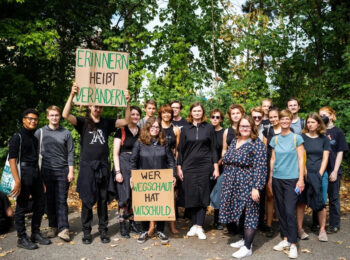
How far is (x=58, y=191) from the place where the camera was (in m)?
5.95

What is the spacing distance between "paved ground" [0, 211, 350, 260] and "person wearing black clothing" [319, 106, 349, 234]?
1.08 ft

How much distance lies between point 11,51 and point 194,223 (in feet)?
39.4

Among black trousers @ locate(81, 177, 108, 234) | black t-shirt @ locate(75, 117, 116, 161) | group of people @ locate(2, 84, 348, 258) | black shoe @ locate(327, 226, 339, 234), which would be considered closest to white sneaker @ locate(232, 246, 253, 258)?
group of people @ locate(2, 84, 348, 258)

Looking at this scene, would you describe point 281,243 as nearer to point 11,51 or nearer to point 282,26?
point 282,26

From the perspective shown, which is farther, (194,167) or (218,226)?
(218,226)

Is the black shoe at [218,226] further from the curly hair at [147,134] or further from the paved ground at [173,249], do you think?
the curly hair at [147,134]

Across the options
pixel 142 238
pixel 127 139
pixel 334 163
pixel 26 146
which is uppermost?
pixel 127 139

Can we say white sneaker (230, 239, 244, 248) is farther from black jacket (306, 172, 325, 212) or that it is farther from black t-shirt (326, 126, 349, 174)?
black t-shirt (326, 126, 349, 174)

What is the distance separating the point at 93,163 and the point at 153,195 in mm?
1133

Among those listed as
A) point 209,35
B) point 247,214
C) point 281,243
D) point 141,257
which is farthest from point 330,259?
point 209,35

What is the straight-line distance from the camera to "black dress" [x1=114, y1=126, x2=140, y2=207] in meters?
5.89

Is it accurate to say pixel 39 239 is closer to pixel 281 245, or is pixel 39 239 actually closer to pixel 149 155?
pixel 149 155

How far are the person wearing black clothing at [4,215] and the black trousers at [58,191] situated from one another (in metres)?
1.05

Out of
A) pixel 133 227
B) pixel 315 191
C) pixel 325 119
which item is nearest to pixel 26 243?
pixel 133 227
